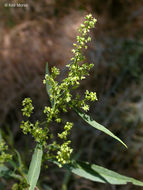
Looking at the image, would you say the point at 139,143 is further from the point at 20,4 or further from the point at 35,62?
the point at 20,4

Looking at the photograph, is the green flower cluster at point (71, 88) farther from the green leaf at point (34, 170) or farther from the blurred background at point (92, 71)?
the blurred background at point (92, 71)

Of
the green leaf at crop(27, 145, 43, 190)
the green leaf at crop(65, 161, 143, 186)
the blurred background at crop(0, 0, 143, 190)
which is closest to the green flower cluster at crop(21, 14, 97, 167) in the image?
the green leaf at crop(27, 145, 43, 190)

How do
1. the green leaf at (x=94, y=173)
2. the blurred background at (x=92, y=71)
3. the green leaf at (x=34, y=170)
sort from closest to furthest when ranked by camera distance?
the green leaf at (x=34, y=170), the green leaf at (x=94, y=173), the blurred background at (x=92, y=71)

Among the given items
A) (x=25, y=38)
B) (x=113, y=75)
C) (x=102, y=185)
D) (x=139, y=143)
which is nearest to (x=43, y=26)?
(x=25, y=38)

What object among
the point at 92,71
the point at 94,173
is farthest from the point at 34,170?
the point at 92,71

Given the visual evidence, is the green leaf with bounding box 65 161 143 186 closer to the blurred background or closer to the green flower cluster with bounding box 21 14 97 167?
the green flower cluster with bounding box 21 14 97 167

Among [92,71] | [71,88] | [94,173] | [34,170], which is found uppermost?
[92,71]

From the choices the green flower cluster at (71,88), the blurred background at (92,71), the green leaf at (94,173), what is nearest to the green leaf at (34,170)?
the green flower cluster at (71,88)

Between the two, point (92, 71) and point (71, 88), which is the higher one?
point (92, 71)

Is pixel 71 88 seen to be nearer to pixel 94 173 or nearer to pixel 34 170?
pixel 34 170
